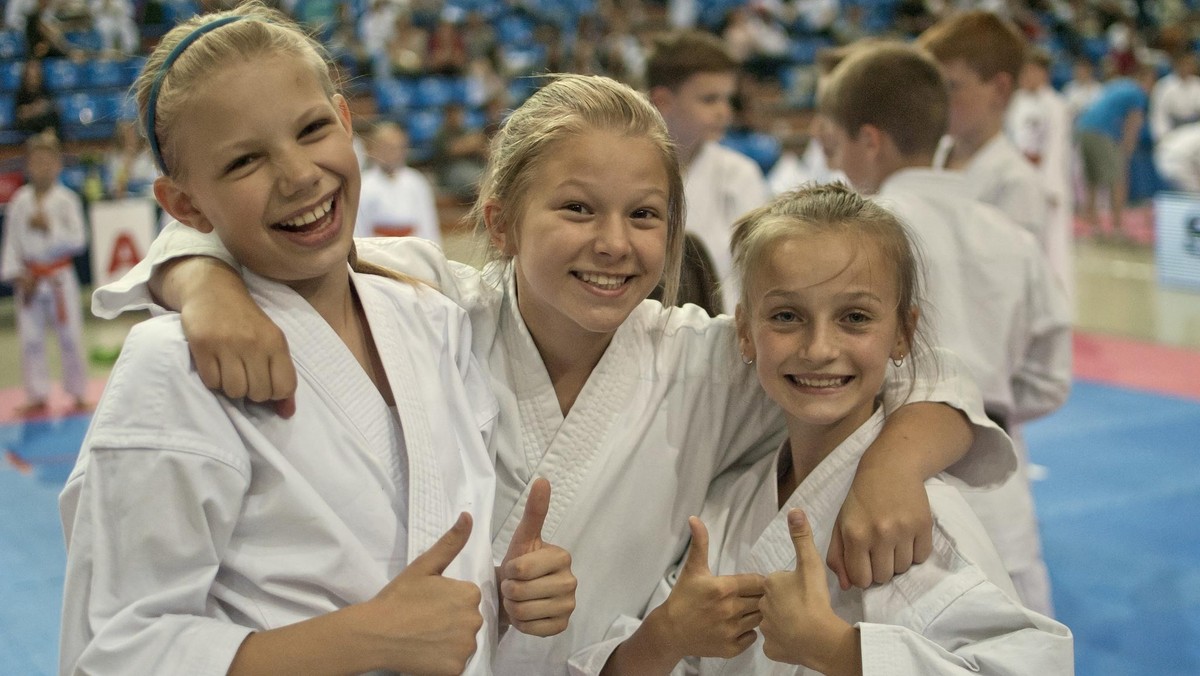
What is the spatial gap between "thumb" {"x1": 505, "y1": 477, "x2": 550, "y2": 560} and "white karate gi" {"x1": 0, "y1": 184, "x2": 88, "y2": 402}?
5.61 metres

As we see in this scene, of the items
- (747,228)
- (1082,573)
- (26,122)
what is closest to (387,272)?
(747,228)

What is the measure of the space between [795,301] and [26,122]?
10.2m

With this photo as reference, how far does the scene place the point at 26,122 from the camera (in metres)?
10.1

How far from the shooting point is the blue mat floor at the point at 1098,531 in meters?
3.51

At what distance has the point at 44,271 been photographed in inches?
261

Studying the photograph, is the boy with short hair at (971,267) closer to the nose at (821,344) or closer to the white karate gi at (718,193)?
the nose at (821,344)

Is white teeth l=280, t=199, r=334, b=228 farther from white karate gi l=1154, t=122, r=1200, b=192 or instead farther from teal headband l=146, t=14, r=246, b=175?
white karate gi l=1154, t=122, r=1200, b=192

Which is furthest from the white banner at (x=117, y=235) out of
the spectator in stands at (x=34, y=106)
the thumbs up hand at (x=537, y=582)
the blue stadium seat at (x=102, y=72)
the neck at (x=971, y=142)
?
the thumbs up hand at (x=537, y=582)

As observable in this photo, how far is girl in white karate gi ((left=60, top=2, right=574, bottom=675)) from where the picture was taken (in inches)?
Result: 49.4

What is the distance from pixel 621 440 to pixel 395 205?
690 cm

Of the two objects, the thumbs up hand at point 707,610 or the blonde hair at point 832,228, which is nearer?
the thumbs up hand at point 707,610

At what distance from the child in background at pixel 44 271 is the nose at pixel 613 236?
5537mm

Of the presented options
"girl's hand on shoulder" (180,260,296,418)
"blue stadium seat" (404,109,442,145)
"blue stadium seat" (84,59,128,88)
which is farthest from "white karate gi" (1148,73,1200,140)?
"girl's hand on shoulder" (180,260,296,418)

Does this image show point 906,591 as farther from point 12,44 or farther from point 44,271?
point 12,44
